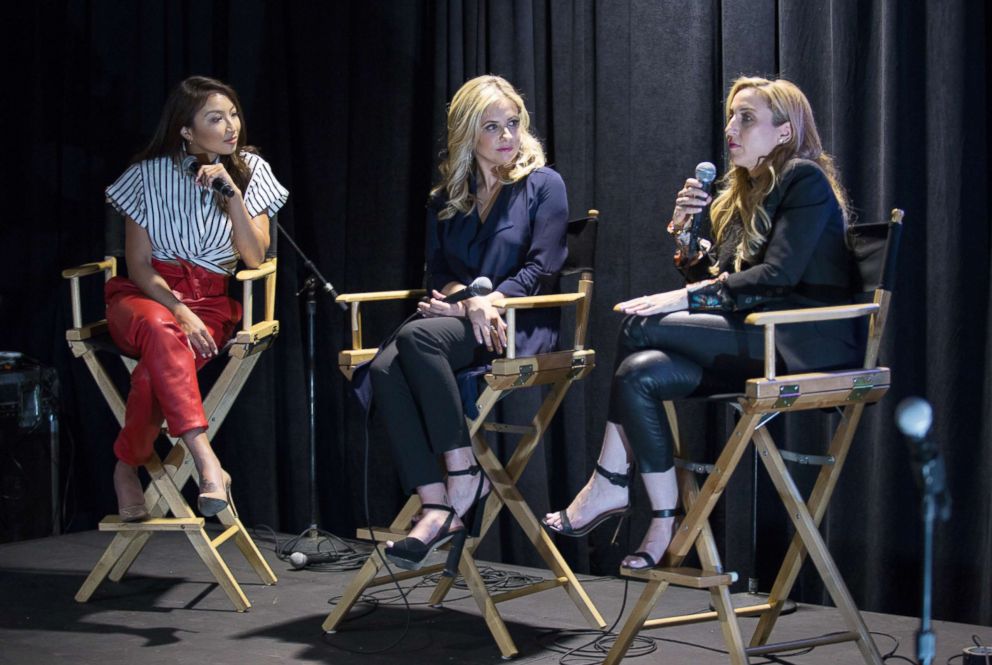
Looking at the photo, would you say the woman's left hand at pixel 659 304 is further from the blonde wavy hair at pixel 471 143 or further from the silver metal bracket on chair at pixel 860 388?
the blonde wavy hair at pixel 471 143

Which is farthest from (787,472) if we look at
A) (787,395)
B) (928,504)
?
(928,504)

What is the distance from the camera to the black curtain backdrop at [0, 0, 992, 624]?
11.3 ft

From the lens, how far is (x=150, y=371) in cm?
364

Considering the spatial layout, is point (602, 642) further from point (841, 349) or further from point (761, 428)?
point (841, 349)

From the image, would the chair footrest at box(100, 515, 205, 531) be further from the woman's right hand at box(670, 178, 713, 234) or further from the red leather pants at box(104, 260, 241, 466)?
the woman's right hand at box(670, 178, 713, 234)

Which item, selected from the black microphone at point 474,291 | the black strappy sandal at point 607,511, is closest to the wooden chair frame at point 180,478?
the black microphone at point 474,291

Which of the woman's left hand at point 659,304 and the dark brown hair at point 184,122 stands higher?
the dark brown hair at point 184,122

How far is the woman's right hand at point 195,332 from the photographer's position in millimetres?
3764

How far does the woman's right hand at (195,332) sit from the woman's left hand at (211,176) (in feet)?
1.25

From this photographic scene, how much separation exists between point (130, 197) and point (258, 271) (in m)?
0.49

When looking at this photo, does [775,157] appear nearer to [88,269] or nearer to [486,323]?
[486,323]

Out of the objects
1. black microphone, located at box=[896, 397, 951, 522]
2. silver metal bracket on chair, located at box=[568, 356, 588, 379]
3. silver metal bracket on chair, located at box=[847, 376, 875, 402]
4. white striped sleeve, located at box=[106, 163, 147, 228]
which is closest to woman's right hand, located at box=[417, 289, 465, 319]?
silver metal bracket on chair, located at box=[568, 356, 588, 379]

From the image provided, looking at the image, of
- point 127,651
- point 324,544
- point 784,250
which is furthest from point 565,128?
point 127,651

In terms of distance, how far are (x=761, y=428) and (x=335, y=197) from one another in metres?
2.49
